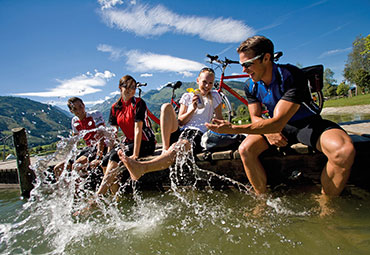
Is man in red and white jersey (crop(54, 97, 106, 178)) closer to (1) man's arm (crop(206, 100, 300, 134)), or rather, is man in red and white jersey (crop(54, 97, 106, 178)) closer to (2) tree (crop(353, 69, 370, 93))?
(1) man's arm (crop(206, 100, 300, 134))

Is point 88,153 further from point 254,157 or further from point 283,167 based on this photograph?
point 283,167

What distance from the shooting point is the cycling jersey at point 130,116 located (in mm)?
3670

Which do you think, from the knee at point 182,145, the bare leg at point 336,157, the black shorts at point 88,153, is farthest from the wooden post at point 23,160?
the bare leg at point 336,157

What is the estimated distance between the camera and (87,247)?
7.01 feet

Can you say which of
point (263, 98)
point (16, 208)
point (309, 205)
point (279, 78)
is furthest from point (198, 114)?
point (16, 208)

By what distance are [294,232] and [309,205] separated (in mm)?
675

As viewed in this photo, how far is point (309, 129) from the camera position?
94.6 inches

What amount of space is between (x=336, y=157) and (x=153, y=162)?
219cm

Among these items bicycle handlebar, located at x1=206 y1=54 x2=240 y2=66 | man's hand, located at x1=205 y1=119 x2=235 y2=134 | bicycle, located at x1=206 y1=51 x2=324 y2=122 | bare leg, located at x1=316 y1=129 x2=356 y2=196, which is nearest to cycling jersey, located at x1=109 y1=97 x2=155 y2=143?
man's hand, located at x1=205 y1=119 x2=235 y2=134

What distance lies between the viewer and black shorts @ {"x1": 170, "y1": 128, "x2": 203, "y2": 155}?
3465 mm

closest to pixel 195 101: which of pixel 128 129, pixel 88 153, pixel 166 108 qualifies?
pixel 166 108

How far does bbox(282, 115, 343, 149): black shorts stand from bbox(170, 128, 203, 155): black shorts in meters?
1.37

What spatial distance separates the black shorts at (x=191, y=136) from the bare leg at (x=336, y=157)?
1.74 metres

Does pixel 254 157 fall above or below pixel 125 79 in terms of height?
below
